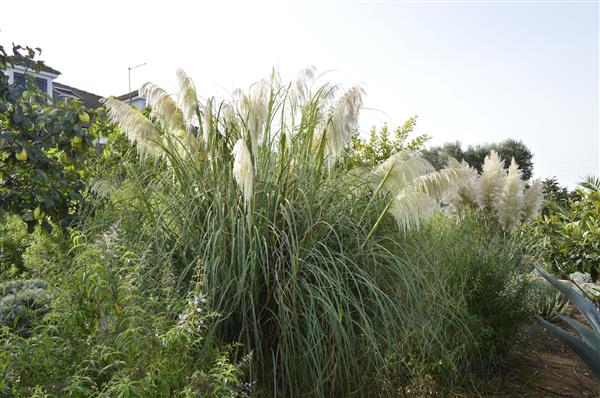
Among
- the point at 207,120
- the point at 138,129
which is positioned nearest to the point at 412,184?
the point at 207,120

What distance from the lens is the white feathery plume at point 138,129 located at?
4.02m

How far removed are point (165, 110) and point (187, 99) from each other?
0.24 m

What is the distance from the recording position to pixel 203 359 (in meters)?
2.65

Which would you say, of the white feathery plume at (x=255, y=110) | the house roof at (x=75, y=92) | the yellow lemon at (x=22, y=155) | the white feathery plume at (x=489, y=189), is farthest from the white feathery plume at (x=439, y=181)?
the house roof at (x=75, y=92)

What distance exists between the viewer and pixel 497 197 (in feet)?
19.6

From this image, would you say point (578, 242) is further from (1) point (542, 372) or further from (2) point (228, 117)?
(2) point (228, 117)

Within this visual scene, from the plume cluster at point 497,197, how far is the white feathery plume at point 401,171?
1.92 m

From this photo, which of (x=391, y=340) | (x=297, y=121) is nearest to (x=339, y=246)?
(x=391, y=340)

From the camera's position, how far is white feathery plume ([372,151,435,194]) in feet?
12.4

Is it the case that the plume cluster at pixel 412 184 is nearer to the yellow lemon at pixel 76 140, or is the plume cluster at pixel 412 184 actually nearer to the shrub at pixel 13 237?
the yellow lemon at pixel 76 140

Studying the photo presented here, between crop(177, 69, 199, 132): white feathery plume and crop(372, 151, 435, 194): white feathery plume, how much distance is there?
1.36 meters

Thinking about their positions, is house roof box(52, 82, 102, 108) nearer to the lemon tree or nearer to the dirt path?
the lemon tree

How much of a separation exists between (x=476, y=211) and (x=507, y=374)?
1848 millimetres

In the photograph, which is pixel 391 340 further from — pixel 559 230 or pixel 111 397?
pixel 559 230
